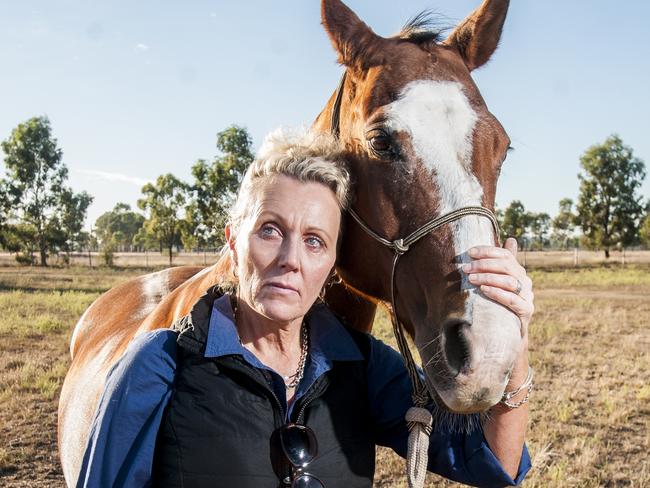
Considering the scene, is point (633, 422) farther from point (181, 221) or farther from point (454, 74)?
point (181, 221)

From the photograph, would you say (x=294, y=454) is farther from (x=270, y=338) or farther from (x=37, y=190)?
(x=37, y=190)

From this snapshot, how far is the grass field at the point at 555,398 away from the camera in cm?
496

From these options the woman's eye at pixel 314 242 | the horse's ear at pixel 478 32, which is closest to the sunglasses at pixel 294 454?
the woman's eye at pixel 314 242

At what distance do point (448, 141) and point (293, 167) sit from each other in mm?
526

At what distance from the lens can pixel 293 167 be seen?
1821mm

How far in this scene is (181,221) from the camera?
3491 centimetres

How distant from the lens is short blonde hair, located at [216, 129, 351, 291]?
1830 millimetres

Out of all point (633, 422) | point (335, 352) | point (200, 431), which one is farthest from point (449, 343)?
point (633, 422)

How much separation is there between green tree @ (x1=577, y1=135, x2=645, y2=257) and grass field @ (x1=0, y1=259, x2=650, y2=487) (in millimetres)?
36166

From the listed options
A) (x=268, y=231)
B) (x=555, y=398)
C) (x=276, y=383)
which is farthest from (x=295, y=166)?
(x=555, y=398)

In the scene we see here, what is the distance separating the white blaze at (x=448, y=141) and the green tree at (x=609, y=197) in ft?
166

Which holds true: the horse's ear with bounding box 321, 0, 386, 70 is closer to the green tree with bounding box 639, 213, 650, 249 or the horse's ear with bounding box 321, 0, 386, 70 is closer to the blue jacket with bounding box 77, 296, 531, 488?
the blue jacket with bounding box 77, 296, 531, 488

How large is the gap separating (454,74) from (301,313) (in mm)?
1040

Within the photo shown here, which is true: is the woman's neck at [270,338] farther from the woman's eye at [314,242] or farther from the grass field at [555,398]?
the grass field at [555,398]
